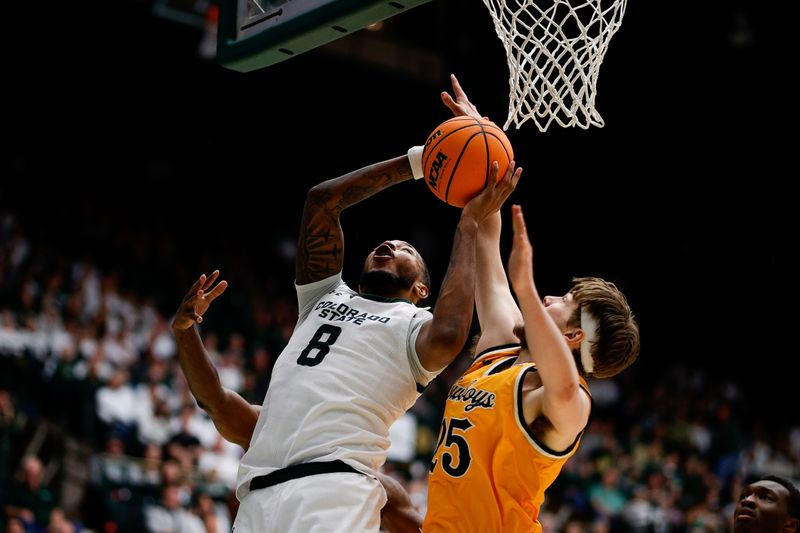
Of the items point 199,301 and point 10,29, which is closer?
point 199,301

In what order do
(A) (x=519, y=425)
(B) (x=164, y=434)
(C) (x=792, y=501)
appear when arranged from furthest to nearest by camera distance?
(B) (x=164, y=434)
(C) (x=792, y=501)
(A) (x=519, y=425)

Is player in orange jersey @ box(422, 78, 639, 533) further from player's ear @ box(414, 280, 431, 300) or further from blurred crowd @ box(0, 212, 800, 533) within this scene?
blurred crowd @ box(0, 212, 800, 533)

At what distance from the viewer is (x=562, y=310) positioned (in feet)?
11.4

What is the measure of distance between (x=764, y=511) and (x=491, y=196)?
173cm

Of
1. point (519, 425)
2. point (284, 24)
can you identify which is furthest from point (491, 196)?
point (284, 24)

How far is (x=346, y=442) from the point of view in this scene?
3.38 metres

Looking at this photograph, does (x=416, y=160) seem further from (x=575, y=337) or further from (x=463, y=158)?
(x=575, y=337)

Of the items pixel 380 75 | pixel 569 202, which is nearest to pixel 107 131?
pixel 380 75

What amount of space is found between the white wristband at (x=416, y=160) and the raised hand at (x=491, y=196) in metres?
0.37

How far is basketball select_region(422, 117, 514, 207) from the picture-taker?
350 centimetres

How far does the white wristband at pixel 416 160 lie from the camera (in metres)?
3.82

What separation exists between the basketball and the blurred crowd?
192 inches

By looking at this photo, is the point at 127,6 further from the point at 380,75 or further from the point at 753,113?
the point at 753,113

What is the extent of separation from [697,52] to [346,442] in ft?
41.6
